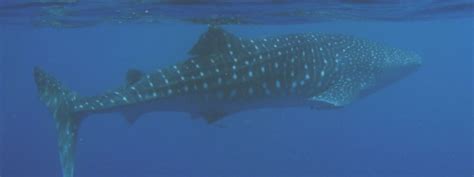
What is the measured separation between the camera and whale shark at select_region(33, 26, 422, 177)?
34.3 feet

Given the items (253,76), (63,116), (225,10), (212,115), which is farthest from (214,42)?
(225,10)

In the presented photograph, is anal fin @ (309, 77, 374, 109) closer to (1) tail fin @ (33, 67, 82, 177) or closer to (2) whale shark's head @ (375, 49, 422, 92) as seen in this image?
(2) whale shark's head @ (375, 49, 422, 92)

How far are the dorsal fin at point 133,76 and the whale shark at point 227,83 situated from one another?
0.02 metres

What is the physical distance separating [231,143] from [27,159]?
13980mm

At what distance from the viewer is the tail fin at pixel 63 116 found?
34.1 feet

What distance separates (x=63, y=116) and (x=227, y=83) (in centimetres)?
293

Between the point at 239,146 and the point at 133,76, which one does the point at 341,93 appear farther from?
the point at 239,146

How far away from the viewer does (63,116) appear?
1051 cm

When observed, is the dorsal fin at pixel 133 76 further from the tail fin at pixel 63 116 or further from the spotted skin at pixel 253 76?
the tail fin at pixel 63 116

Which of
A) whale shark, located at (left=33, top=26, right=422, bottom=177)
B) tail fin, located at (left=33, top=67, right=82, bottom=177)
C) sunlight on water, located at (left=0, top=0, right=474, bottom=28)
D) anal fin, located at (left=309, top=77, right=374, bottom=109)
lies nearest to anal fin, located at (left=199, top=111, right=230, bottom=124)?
whale shark, located at (left=33, top=26, right=422, bottom=177)

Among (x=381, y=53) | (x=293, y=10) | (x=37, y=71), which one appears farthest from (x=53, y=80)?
(x=293, y=10)

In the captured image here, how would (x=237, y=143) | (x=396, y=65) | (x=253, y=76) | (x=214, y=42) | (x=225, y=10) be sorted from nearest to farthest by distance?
(x=214, y=42)
(x=253, y=76)
(x=396, y=65)
(x=225, y=10)
(x=237, y=143)

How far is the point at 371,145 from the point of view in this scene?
4900cm

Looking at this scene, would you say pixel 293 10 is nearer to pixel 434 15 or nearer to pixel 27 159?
pixel 434 15
